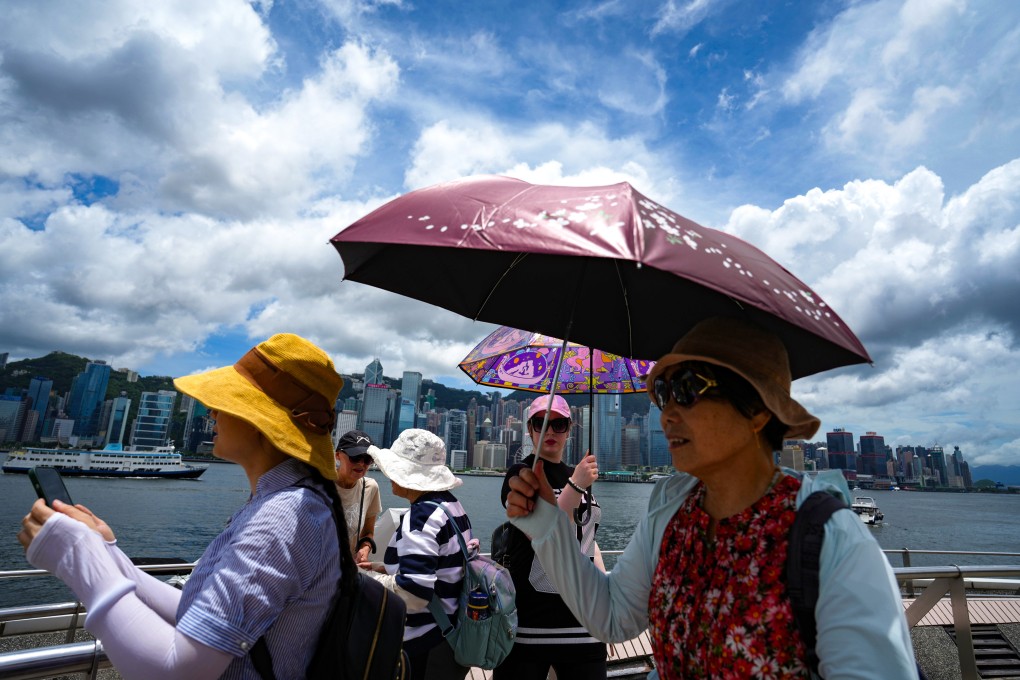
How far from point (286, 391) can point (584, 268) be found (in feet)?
4.02

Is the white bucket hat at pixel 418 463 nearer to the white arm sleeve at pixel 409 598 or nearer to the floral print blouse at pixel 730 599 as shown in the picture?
the white arm sleeve at pixel 409 598

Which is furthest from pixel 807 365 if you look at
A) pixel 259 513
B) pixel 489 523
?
pixel 489 523

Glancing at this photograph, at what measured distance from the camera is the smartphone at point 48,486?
139 cm

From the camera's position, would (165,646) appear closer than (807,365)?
Yes

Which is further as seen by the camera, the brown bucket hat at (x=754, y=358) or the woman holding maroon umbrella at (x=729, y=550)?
the brown bucket hat at (x=754, y=358)

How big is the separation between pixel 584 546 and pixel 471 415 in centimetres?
15083

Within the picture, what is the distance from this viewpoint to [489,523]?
4634cm

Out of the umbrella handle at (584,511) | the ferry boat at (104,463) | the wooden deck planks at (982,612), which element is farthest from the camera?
the ferry boat at (104,463)

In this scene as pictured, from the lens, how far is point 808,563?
121 cm

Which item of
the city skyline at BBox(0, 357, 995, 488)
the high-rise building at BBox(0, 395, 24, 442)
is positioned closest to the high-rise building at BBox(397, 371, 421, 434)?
the city skyline at BBox(0, 357, 995, 488)

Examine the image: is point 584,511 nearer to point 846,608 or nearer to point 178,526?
point 846,608

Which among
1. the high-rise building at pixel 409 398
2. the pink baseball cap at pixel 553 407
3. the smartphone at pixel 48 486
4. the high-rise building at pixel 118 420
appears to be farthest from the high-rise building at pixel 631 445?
the smartphone at pixel 48 486

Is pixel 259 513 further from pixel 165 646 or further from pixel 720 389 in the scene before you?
pixel 720 389

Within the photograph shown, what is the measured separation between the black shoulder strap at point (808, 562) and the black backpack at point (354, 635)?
3.36 feet
